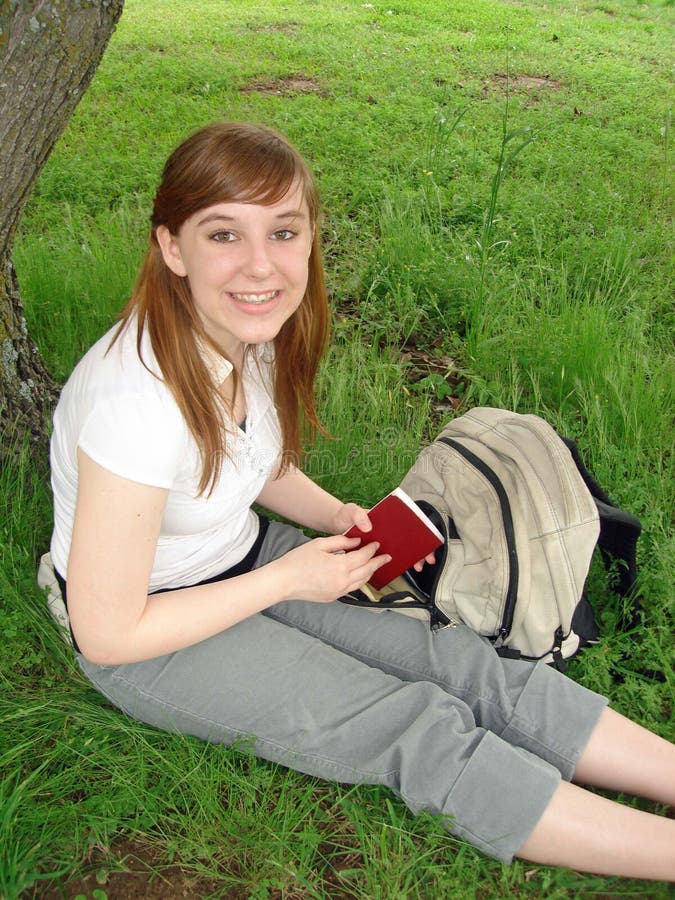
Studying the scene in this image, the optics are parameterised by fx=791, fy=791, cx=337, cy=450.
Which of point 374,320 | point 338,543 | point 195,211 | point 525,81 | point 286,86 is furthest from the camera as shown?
point 525,81

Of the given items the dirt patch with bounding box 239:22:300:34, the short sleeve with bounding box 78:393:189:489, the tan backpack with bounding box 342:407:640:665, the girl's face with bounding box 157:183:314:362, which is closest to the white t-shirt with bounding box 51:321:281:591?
the short sleeve with bounding box 78:393:189:489

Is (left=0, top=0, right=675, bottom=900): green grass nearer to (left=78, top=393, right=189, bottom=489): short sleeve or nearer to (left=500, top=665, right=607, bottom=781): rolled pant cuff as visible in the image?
(left=500, top=665, right=607, bottom=781): rolled pant cuff

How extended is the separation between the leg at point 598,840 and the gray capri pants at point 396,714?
39 mm

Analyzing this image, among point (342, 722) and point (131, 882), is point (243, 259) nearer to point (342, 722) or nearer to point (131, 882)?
point (342, 722)

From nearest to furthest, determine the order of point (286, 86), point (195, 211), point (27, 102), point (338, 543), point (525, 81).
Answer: point (195, 211)
point (338, 543)
point (27, 102)
point (286, 86)
point (525, 81)

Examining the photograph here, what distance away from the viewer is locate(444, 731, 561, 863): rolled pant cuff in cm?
165

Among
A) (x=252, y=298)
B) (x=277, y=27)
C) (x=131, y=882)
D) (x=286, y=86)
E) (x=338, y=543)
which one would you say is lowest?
(x=131, y=882)

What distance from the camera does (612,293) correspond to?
3773 millimetres

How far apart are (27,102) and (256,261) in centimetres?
99

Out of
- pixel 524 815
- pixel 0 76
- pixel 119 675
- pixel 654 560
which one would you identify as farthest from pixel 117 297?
pixel 524 815

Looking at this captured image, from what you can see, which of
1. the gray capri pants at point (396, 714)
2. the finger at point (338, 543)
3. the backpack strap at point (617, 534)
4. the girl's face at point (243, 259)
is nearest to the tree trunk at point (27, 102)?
the girl's face at point (243, 259)

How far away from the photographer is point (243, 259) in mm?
1685

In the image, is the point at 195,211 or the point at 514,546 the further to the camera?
the point at 514,546

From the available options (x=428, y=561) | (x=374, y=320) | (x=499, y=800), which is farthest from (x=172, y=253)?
(x=374, y=320)
